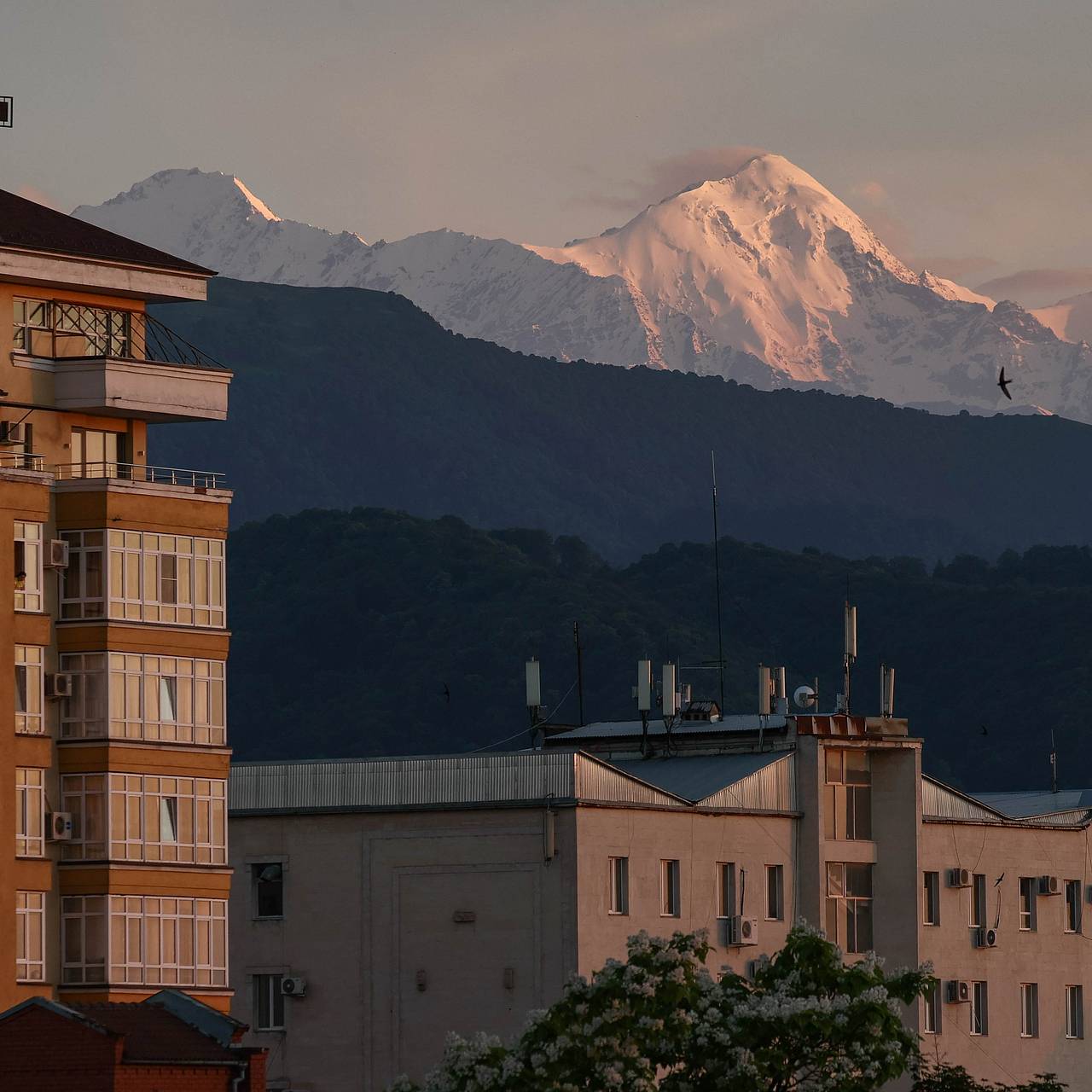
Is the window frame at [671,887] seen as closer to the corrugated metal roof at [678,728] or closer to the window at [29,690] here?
the corrugated metal roof at [678,728]

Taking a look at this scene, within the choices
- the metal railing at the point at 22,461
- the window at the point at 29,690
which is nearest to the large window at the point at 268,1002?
the window at the point at 29,690

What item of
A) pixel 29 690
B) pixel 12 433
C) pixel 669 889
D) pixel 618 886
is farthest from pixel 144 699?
pixel 669 889

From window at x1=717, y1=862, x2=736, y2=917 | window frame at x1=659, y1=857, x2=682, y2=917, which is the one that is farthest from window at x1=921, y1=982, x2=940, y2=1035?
window frame at x1=659, y1=857, x2=682, y2=917

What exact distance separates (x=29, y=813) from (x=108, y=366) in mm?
13247

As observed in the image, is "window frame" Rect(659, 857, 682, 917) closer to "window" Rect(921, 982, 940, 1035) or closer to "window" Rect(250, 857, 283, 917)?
"window" Rect(921, 982, 940, 1035)

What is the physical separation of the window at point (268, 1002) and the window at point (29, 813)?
66.6ft

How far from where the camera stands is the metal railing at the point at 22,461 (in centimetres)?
8588

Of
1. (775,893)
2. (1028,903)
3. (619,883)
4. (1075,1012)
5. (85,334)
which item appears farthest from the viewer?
(1075,1012)

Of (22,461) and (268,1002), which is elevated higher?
(22,461)

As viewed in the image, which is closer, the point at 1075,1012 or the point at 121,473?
the point at 121,473

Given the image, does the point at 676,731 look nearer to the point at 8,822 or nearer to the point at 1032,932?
the point at 1032,932

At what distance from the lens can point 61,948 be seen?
8444 centimetres

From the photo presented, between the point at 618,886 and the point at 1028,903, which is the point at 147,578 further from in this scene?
the point at 1028,903

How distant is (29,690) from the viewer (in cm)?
8462
